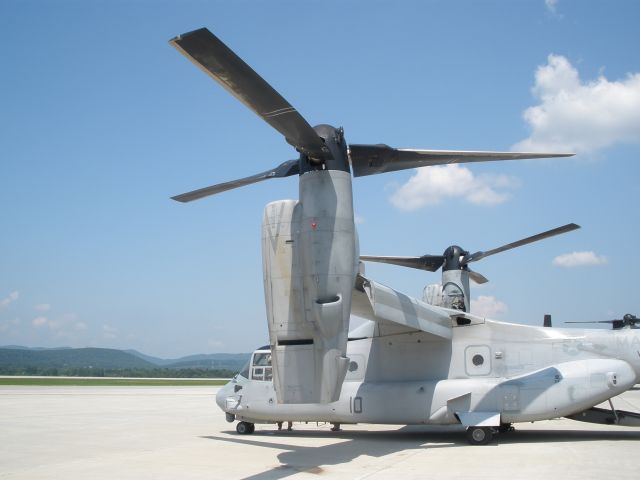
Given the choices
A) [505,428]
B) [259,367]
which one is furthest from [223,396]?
[505,428]

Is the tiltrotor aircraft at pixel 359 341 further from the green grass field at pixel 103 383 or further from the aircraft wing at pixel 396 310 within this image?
the green grass field at pixel 103 383

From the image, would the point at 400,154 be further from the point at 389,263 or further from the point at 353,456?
the point at 389,263

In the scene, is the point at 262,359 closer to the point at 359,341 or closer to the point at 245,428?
the point at 245,428

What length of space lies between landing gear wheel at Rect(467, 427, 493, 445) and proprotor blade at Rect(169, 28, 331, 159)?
25.4 feet

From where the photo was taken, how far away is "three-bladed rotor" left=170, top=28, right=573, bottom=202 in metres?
8.17

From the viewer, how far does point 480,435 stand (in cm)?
1419

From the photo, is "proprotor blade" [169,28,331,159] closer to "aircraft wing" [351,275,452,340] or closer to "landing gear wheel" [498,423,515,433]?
"aircraft wing" [351,275,452,340]

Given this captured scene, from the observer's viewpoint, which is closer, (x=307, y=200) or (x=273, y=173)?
(x=307, y=200)

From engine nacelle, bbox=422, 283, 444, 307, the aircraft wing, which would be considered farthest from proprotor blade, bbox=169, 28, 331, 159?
engine nacelle, bbox=422, 283, 444, 307

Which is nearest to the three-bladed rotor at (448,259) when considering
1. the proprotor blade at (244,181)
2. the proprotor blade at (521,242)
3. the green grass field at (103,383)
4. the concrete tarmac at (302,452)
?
the proprotor blade at (521,242)

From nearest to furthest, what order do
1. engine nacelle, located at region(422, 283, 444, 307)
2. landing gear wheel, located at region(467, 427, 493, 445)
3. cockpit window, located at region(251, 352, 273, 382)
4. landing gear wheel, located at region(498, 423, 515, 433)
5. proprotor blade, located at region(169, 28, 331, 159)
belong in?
1. proprotor blade, located at region(169, 28, 331, 159)
2. landing gear wheel, located at region(467, 427, 493, 445)
3. landing gear wheel, located at region(498, 423, 515, 433)
4. cockpit window, located at region(251, 352, 273, 382)
5. engine nacelle, located at region(422, 283, 444, 307)

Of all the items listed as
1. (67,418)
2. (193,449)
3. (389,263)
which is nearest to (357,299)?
(193,449)

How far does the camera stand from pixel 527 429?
17734mm

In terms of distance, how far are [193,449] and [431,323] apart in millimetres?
6382
